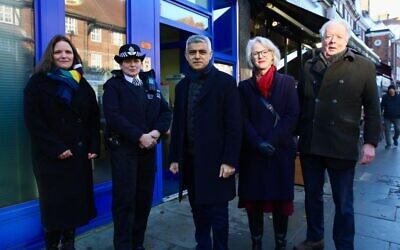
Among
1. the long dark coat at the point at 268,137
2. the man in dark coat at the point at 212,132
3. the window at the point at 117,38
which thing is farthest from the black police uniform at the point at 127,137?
the window at the point at 117,38

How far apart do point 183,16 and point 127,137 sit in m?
2.85

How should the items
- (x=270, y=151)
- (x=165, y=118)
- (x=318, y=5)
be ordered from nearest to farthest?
1. (x=270, y=151)
2. (x=165, y=118)
3. (x=318, y=5)

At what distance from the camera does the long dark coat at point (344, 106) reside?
2.80 m

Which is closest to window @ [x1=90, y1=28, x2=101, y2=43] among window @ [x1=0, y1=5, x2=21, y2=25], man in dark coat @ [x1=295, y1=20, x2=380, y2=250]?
window @ [x1=0, y1=5, x2=21, y2=25]

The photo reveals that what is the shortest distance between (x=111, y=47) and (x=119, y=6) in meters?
0.49

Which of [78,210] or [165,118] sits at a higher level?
[165,118]

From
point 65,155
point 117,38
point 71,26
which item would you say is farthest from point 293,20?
point 65,155

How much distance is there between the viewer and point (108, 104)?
2822mm

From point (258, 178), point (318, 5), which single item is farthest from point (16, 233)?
point (318, 5)

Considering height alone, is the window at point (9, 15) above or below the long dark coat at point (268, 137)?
above

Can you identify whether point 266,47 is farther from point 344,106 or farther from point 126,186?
point 126,186

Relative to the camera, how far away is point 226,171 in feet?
8.71

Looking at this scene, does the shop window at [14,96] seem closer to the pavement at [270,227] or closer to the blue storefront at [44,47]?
the blue storefront at [44,47]

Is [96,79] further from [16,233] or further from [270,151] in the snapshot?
[270,151]
